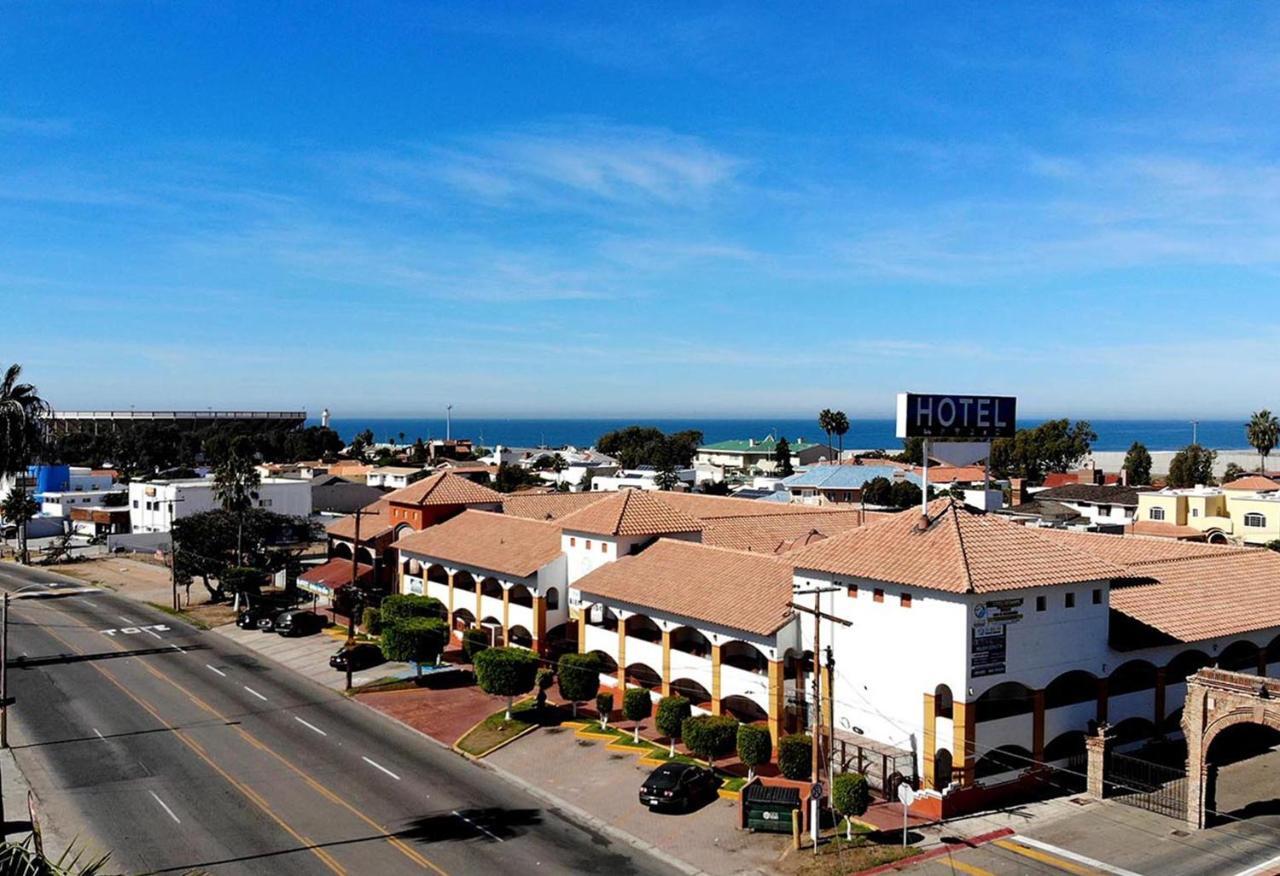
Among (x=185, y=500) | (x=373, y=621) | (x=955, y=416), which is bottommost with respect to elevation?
(x=373, y=621)

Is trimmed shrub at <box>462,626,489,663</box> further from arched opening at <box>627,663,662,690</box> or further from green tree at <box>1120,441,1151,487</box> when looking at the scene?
green tree at <box>1120,441,1151,487</box>

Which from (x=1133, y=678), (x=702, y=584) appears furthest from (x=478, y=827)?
(x=1133, y=678)

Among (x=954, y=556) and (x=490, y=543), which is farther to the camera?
(x=490, y=543)

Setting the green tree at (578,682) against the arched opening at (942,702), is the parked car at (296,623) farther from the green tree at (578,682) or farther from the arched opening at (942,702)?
the arched opening at (942,702)

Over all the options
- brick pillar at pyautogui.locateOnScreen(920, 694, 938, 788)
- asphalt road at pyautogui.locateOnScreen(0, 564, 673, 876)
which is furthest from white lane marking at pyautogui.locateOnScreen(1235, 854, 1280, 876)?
asphalt road at pyautogui.locateOnScreen(0, 564, 673, 876)

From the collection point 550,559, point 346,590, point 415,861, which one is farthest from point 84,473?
point 415,861

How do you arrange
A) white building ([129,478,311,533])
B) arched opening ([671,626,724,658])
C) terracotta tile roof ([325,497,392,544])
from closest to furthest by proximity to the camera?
1. arched opening ([671,626,724,658])
2. terracotta tile roof ([325,497,392,544])
3. white building ([129,478,311,533])

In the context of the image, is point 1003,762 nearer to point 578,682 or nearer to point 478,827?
point 578,682
